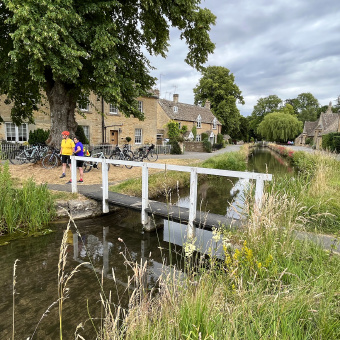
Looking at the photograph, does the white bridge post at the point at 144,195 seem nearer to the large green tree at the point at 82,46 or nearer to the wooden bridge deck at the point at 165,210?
the wooden bridge deck at the point at 165,210

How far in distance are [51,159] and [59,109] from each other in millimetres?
2439

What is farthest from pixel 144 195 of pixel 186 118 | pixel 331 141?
pixel 186 118

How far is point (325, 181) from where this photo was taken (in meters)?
7.57

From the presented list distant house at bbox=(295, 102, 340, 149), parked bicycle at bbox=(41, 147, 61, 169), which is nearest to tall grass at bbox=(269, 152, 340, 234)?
parked bicycle at bbox=(41, 147, 61, 169)

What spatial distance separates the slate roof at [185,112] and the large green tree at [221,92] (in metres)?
4.77

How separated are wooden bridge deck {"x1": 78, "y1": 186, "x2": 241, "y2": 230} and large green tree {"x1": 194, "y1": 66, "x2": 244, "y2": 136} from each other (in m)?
48.1

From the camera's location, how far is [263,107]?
8681 centimetres

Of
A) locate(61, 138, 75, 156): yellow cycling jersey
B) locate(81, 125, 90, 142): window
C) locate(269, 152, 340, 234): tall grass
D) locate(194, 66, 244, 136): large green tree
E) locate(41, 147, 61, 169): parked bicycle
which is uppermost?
locate(194, 66, 244, 136): large green tree

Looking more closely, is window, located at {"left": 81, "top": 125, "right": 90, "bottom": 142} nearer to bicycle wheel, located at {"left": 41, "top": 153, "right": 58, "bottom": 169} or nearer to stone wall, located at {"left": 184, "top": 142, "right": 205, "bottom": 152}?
bicycle wheel, located at {"left": 41, "top": 153, "right": 58, "bottom": 169}

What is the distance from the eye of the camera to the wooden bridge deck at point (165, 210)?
5082 mm

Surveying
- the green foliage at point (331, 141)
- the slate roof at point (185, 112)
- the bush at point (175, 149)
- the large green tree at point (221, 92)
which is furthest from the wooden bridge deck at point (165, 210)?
the large green tree at point (221, 92)

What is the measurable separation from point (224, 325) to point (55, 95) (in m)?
12.5

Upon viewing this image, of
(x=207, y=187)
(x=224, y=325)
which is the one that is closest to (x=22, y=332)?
(x=224, y=325)

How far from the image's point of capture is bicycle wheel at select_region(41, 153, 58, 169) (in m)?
11.9
